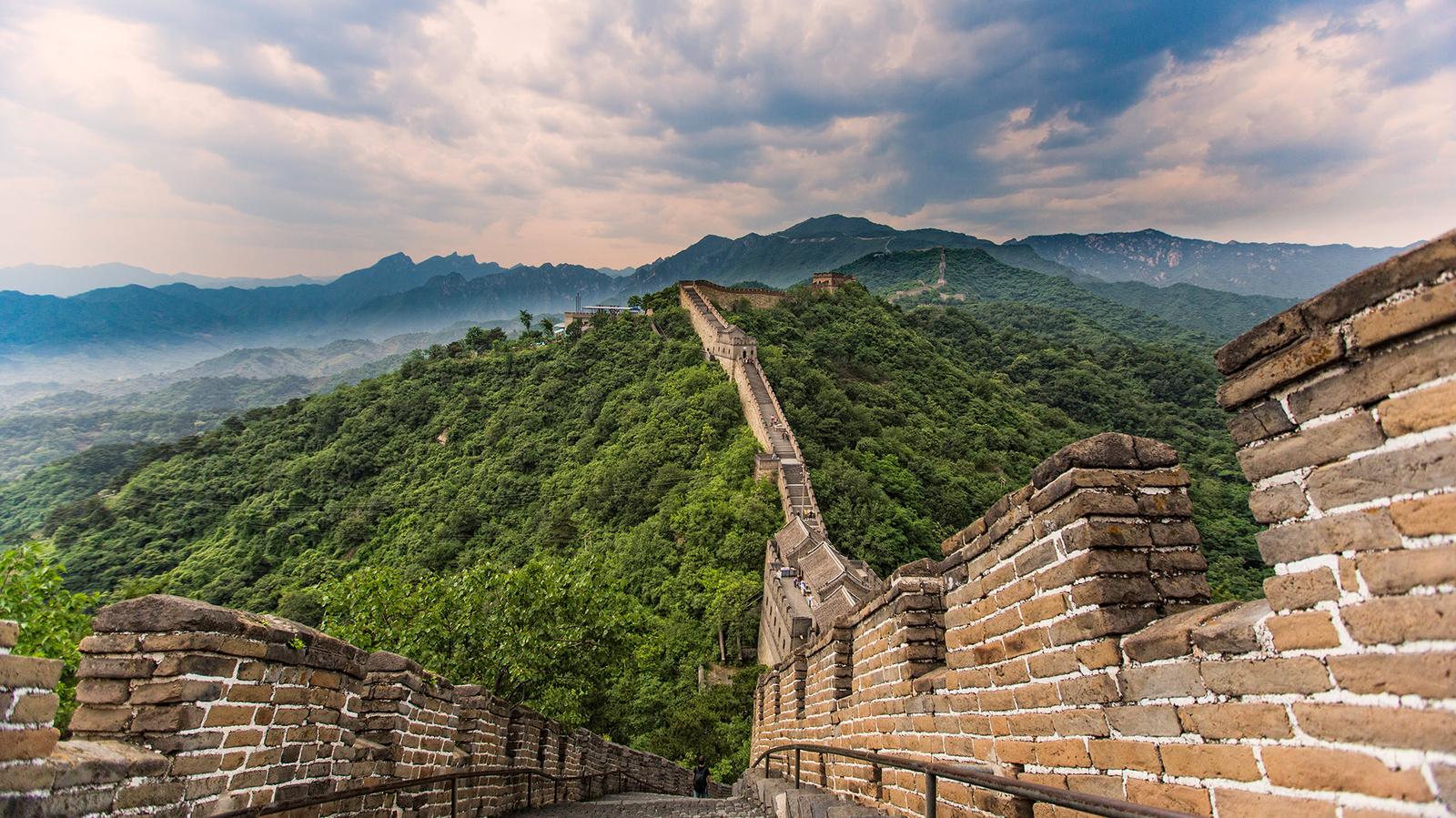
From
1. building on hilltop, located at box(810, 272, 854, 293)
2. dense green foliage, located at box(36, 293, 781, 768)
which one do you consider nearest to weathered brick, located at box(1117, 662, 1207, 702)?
dense green foliage, located at box(36, 293, 781, 768)

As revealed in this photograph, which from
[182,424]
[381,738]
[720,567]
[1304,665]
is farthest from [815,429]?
[182,424]

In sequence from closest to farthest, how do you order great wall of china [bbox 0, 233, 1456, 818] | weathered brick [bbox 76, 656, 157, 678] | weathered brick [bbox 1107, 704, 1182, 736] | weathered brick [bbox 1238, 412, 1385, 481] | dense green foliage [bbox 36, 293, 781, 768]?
great wall of china [bbox 0, 233, 1456, 818] < weathered brick [bbox 1238, 412, 1385, 481] < weathered brick [bbox 1107, 704, 1182, 736] < weathered brick [bbox 76, 656, 157, 678] < dense green foliage [bbox 36, 293, 781, 768]

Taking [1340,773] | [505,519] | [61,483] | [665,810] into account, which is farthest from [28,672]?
[61,483]

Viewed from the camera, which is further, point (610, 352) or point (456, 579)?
point (610, 352)

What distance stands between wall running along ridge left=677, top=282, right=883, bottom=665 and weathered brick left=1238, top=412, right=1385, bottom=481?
11.3 feet

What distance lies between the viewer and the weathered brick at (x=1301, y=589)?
1.75 metres

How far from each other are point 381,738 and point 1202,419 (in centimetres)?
6385

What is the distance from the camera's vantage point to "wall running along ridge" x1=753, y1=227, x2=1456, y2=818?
1.56m

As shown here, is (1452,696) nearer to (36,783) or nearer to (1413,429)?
(1413,429)

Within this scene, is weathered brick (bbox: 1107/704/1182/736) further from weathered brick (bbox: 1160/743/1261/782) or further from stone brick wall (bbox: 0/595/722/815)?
stone brick wall (bbox: 0/595/722/815)

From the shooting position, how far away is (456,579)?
44.7 ft

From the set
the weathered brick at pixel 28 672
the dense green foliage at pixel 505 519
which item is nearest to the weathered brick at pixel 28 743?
the weathered brick at pixel 28 672

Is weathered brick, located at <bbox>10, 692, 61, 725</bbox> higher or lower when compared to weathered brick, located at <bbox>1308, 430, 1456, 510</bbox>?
lower

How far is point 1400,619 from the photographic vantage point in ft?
5.15
